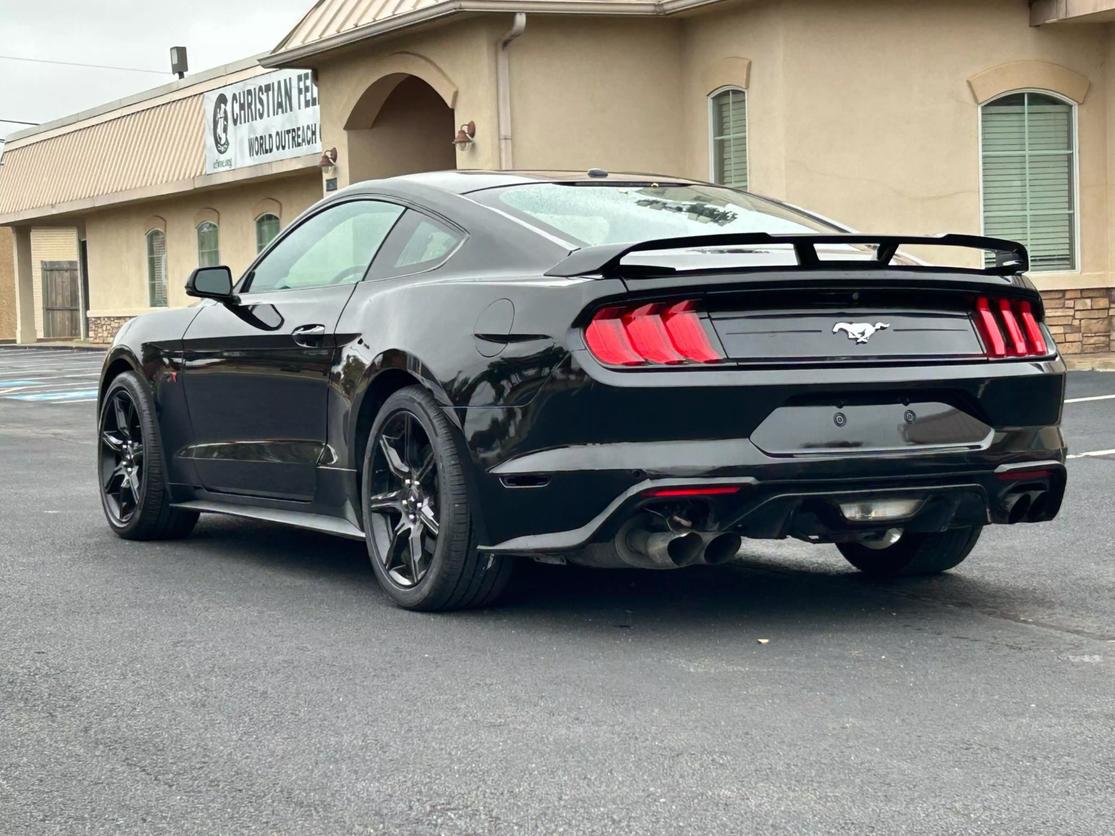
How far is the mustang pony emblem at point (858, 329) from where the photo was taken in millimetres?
4785

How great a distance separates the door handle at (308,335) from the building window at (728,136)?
1234cm

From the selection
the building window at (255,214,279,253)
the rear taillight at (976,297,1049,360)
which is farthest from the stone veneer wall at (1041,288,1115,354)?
the building window at (255,214,279,253)

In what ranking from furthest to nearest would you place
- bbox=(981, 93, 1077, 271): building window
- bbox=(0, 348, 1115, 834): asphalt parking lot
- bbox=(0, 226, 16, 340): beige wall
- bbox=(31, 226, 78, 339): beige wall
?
bbox=(0, 226, 16, 340): beige wall, bbox=(31, 226, 78, 339): beige wall, bbox=(981, 93, 1077, 271): building window, bbox=(0, 348, 1115, 834): asphalt parking lot

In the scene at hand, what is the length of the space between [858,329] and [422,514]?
1457 millimetres

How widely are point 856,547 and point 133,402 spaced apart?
3052mm

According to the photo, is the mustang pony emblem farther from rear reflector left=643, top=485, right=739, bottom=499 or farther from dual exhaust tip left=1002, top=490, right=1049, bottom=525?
dual exhaust tip left=1002, top=490, right=1049, bottom=525

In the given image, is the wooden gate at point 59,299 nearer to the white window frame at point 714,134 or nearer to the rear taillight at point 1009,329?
the white window frame at point 714,134

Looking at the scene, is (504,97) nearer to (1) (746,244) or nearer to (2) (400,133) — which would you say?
(2) (400,133)

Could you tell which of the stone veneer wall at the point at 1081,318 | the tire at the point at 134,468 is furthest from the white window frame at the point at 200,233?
the tire at the point at 134,468

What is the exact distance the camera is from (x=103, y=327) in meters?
35.1

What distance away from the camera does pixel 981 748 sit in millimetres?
3691

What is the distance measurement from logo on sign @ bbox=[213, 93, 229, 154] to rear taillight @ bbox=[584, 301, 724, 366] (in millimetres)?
23798

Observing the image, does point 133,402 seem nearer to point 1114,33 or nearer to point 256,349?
point 256,349

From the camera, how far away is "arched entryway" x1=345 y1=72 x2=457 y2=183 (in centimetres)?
2091
